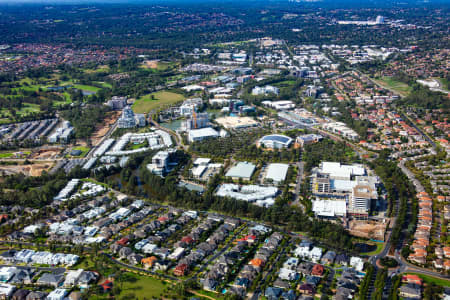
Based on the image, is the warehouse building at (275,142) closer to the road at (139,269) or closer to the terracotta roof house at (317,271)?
the terracotta roof house at (317,271)

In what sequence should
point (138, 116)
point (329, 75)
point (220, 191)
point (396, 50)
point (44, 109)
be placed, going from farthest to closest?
point (396, 50) → point (329, 75) → point (44, 109) → point (138, 116) → point (220, 191)

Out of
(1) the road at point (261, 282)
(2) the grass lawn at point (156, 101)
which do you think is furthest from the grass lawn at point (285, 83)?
(1) the road at point (261, 282)

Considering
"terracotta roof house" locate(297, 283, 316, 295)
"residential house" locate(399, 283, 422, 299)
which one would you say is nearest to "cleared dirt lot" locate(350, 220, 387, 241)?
"residential house" locate(399, 283, 422, 299)

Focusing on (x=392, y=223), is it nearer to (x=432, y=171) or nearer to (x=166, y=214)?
(x=432, y=171)

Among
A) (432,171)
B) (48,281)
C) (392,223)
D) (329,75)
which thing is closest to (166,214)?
(48,281)

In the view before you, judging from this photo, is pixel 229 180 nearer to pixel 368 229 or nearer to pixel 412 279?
pixel 368 229

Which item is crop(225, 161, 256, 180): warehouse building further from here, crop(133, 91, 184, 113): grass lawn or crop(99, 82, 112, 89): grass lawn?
crop(99, 82, 112, 89): grass lawn

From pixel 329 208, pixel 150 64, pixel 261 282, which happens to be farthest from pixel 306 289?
pixel 150 64
